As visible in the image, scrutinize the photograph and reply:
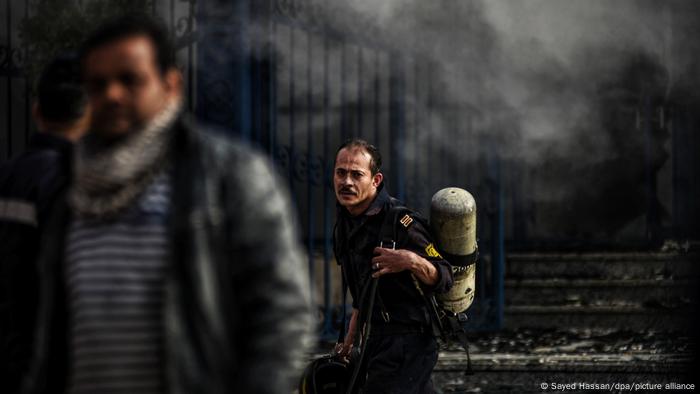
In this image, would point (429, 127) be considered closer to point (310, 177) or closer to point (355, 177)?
point (310, 177)

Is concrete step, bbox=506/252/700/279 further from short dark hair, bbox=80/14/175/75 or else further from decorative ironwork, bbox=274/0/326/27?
short dark hair, bbox=80/14/175/75

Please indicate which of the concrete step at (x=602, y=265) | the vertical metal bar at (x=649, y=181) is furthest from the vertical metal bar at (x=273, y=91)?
the vertical metal bar at (x=649, y=181)

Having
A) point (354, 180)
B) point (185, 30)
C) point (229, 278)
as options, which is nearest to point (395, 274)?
point (354, 180)

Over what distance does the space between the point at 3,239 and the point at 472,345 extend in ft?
18.5

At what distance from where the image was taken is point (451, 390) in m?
7.28

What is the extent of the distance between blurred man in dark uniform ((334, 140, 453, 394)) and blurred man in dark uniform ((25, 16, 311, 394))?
7.71ft

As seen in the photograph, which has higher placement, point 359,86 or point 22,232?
point 359,86

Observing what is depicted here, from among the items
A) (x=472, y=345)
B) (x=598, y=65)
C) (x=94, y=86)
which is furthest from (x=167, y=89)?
(x=598, y=65)

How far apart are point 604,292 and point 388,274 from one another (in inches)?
205

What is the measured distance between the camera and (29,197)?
3.24 metres

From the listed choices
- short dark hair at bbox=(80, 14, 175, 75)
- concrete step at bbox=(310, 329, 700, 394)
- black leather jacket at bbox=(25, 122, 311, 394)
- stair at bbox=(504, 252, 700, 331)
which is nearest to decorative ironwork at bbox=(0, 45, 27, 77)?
concrete step at bbox=(310, 329, 700, 394)

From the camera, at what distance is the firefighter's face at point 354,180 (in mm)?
4754

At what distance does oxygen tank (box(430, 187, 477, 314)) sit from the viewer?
15.8 ft

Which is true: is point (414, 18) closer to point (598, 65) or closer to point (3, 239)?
point (598, 65)
